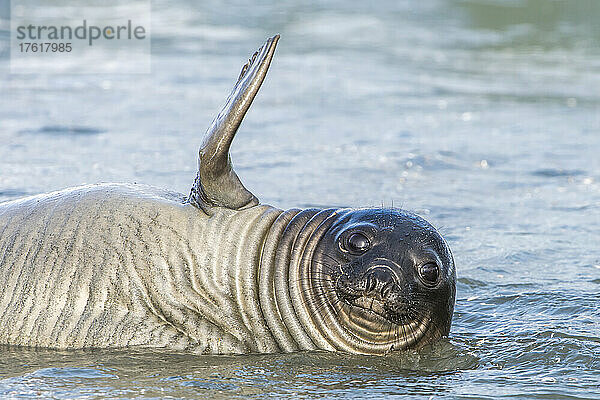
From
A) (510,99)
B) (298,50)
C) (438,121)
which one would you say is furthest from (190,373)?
(298,50)

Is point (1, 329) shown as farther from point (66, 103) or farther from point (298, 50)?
point (298, 50)

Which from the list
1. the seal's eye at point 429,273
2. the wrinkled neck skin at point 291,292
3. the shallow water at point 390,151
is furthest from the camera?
the wrinkled neck skin at point 291,292

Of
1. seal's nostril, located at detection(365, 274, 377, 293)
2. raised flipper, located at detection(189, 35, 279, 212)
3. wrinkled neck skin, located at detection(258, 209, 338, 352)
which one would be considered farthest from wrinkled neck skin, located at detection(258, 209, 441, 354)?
raised flipper, located at detection(189, 35, 279, 212)

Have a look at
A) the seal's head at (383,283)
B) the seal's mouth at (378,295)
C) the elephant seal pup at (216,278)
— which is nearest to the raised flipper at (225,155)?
the elephant seal pup at (216,278)

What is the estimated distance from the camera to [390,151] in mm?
8812

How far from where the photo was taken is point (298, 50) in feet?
45.5

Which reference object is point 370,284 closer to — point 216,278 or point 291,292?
point 291,292

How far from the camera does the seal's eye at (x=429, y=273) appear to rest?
14.6 feet

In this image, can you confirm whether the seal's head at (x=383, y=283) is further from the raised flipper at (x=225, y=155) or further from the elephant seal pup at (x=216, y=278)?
the raised flipper at (x=225, y=155)

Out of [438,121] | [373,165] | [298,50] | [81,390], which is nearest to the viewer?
[81,390]

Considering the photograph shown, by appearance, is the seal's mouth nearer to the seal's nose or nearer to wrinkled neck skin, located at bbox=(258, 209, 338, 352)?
the seal's nose

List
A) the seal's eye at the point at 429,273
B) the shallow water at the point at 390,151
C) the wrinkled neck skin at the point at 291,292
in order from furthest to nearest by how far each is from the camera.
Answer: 1. the wrinkled neck skin at the point at 291,292
2. the seal's eye at the point at 429,273
3. the shallow water at the point at 390,151

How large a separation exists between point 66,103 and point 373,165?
11.3ft

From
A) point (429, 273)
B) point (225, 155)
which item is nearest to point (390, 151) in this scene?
point (225, 155)
